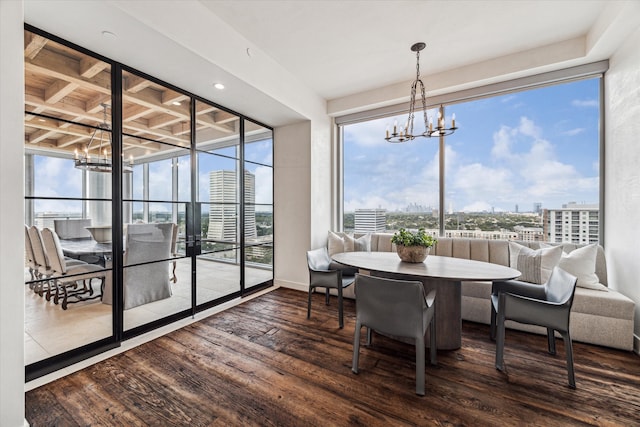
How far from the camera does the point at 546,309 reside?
1914 mm

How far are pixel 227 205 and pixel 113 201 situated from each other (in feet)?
4.55

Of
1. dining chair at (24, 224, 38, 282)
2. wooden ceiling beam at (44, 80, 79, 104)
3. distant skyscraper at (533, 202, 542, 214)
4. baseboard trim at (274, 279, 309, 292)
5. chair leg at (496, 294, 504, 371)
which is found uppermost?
wooden ceiling beam at (44, 80, 79, 104)

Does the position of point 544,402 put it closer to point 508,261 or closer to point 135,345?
point 508,261

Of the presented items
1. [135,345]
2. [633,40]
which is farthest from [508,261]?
[135,345]

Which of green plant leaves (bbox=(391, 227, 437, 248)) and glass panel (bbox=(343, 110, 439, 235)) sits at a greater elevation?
glass panel (bbox=(343, 110, 439, 235))

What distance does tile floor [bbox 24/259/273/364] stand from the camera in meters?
2.04

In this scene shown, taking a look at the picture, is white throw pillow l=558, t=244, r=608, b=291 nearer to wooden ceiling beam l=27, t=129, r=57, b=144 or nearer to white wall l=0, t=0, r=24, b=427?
white wall l=0, t=0, r=24, b=427

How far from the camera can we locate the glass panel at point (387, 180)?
4027mm

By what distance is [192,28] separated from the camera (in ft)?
7.57

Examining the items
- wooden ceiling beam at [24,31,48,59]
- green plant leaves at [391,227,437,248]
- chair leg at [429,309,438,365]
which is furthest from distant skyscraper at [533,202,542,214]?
wooden ceiling beam at [24,31,48,59]

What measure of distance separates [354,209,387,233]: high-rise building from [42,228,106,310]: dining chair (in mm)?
3430

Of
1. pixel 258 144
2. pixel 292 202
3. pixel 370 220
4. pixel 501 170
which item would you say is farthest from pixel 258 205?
pixel 501 170

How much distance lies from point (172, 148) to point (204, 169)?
443 millimetres

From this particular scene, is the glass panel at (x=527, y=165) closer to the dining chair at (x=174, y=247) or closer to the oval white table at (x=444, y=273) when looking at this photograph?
the oval white table at (x=444, y=273)
